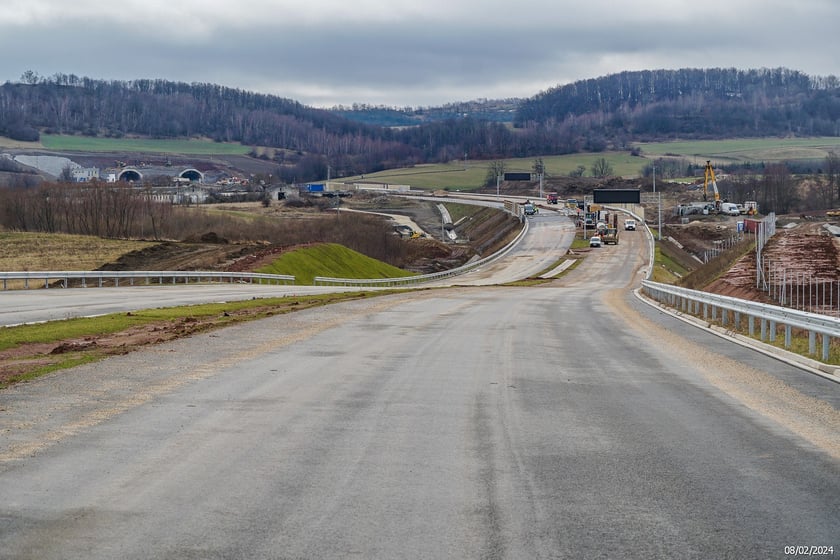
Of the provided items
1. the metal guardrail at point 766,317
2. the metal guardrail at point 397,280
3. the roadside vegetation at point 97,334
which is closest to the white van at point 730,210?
the metal guardrail at point 397,280

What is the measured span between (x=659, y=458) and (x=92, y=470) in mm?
5003

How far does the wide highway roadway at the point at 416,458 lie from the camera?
263 inches

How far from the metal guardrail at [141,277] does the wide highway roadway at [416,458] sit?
29.4 metres

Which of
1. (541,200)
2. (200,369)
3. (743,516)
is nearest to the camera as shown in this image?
(743,516)

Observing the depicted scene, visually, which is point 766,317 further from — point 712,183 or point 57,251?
point 712,183

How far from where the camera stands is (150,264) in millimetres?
64062

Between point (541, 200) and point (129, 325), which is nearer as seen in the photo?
point (129, 325)

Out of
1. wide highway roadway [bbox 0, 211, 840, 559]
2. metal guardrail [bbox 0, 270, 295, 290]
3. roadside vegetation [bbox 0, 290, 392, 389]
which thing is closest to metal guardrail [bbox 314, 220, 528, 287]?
metal guardrail [bbox 0, 270, 295, 290]

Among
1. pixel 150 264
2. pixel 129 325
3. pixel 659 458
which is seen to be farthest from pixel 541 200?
pixel 659 458

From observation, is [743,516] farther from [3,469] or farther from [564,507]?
[3,469]

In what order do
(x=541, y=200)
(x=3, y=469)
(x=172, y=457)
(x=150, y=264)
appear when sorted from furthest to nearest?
(x=541, y=200) < (x=150, y=264) < (x=172, y=457) < (x=3, y=469)

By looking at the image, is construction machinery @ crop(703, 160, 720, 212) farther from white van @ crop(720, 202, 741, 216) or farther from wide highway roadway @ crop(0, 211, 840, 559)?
wide highway roadway @ crop(0, 211, 840, 559)

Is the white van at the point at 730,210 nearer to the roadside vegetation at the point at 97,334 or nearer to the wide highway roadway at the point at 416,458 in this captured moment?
the roadside vegetation at the point at 97,334

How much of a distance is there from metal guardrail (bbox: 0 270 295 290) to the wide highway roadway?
29.4 metres
